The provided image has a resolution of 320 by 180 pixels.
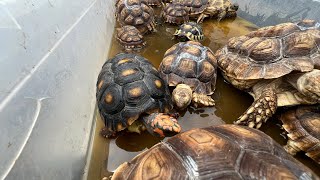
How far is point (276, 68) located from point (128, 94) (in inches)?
57.0

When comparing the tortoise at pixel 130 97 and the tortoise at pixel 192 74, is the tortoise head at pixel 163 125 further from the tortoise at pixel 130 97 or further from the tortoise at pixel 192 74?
the tortoise at pixel 192 74

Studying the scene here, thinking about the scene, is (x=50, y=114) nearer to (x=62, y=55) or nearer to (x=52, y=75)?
(x=52, y=75)

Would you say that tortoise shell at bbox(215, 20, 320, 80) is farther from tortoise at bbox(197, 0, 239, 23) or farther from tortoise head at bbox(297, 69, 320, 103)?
tortoise at bbox(197, 0, 239, 23)

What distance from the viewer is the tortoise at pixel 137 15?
12.9 ft

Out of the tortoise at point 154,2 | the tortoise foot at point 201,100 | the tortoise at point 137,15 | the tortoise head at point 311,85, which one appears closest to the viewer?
the tortoise head at point 311,85

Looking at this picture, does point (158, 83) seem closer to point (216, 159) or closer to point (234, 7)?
point (216, 159)

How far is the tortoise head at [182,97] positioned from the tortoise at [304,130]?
91 centimetres

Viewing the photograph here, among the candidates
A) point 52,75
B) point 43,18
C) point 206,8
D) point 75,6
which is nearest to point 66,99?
point 52,75

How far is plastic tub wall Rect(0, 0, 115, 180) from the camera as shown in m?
1.60

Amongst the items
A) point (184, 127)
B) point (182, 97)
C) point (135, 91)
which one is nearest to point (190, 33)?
point (182, 97)

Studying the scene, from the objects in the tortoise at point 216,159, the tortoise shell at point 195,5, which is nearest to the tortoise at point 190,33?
the tortoise shell at point 195,5

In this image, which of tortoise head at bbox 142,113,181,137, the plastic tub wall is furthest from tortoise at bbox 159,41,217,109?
the plastic tub wall

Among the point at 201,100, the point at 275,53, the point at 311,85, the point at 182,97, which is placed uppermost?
the point at 275,53

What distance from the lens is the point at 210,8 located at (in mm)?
4398
